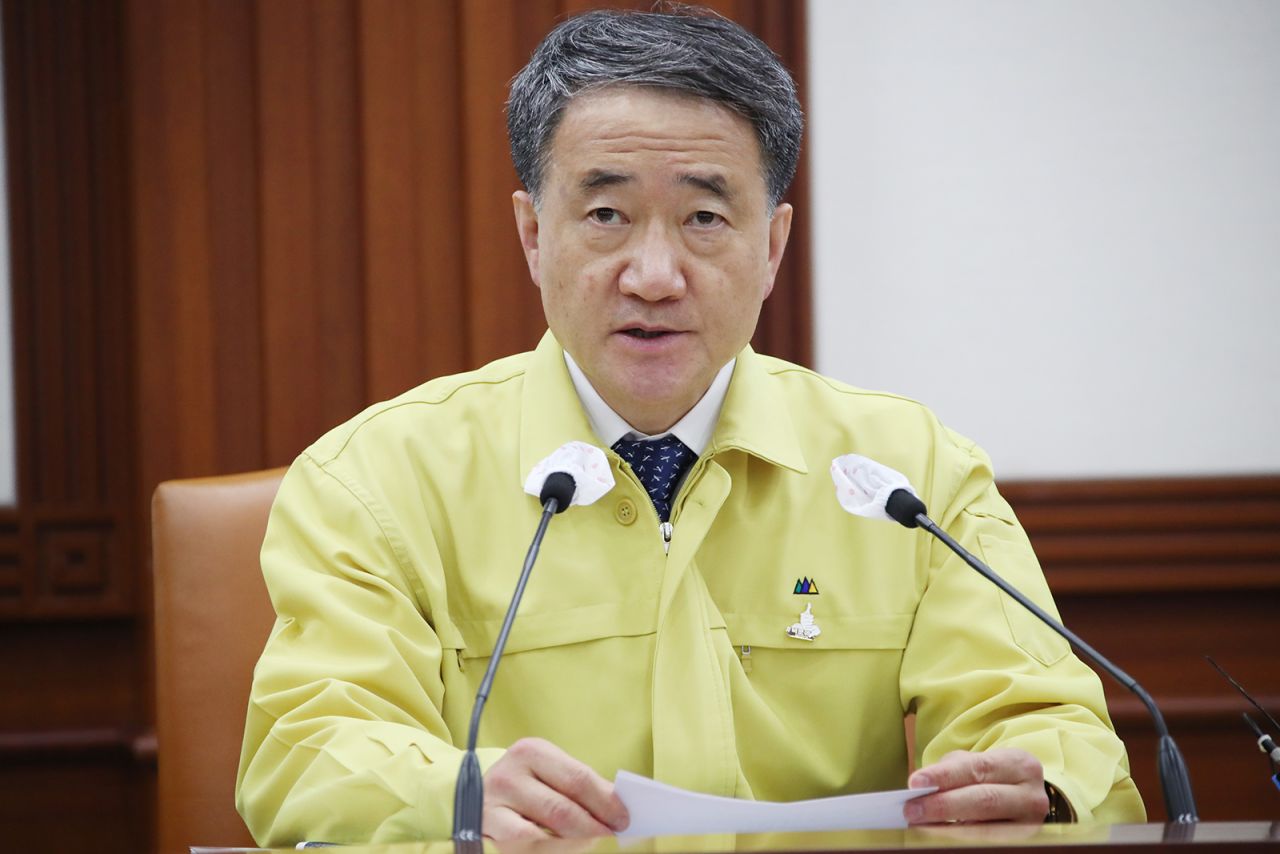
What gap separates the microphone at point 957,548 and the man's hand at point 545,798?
0.38 m

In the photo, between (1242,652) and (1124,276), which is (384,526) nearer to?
(1124,276)

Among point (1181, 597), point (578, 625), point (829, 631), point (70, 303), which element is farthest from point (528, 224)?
point (1181, 597)

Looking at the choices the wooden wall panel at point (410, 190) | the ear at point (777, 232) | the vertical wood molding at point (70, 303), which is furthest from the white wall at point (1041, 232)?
the vertical wood molding at point (70, 303)

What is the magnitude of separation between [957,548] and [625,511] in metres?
0.41

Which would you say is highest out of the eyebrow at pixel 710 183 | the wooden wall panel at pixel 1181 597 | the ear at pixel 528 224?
the eyebrow at pixel 710 183

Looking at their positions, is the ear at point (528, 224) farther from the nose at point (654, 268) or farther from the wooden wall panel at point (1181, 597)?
the wooden wall panel at point (1181, 597)

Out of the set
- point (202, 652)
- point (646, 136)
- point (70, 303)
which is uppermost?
point (646, 136)

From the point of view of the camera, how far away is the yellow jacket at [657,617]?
4.40 ft

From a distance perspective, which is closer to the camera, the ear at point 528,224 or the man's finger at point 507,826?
the man's finger at point 507,826

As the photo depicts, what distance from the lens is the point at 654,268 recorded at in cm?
141

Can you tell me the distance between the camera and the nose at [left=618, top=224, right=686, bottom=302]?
55.7 inches

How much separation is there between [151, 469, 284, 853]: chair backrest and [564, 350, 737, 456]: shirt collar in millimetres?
453

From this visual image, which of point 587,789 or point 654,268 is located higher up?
point 654,268

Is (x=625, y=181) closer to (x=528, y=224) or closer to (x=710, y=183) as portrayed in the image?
(x=710, y=183)
